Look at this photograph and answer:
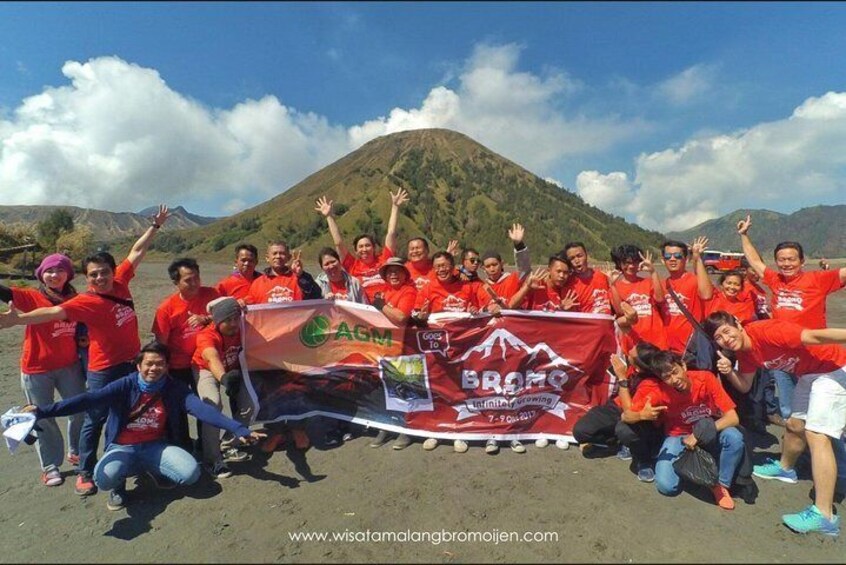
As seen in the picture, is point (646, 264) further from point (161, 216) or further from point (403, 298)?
point (161, 216)

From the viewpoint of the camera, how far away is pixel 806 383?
4160 mm

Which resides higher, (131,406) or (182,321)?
(182,321)

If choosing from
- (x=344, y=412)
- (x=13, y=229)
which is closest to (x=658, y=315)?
(x=344, y=412)

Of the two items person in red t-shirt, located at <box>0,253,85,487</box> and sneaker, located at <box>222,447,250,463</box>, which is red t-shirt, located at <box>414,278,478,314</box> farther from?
person in red t-shirt, located at <box>0,253,85,487</box>

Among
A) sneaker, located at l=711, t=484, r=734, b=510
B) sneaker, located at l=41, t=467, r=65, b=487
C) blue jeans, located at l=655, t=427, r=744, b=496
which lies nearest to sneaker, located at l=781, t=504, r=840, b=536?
sneaker, located at l=711, t=484, r=734, b=510

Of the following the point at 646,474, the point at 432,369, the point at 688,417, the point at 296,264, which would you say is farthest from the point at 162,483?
the point at 688,417

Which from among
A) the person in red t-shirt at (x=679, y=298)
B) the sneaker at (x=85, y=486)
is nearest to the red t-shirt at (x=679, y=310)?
the person in red t-shirt at (x=679, y=298)

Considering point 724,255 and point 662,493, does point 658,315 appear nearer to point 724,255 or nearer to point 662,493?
point 662,493

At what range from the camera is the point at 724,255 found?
108 ft

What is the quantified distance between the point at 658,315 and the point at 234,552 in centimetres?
483

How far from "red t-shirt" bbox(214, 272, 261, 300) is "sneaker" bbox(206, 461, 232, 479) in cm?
206

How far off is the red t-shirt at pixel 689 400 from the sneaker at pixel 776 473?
916mm

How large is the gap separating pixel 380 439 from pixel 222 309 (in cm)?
244

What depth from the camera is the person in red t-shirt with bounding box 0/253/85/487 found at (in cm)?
466
